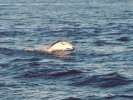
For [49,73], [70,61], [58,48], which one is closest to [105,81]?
[49,73]

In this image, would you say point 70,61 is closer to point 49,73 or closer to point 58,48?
point 49,73

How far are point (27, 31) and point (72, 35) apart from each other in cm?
563

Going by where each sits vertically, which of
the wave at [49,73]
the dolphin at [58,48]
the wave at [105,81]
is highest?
the dolphin at [58,48]

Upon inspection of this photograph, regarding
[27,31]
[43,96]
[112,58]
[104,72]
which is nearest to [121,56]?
[112,58]

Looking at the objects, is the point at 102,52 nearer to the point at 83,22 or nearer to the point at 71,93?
the point at 71,93

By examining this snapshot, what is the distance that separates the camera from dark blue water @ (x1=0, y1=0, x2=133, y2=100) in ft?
74.2

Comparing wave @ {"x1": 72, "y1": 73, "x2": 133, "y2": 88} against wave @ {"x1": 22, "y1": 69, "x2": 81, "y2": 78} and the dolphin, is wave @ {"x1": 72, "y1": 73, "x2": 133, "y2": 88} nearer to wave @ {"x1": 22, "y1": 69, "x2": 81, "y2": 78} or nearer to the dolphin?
wave @ {"x1": 22, "y1": 69, "x2": 81, "y2": 78}

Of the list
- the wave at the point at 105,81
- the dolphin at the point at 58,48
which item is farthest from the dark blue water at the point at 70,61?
the dolphin at the point at 58,48

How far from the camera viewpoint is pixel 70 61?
29938 mm

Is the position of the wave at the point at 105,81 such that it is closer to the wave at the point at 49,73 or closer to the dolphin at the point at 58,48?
the wave at the point at 49,73

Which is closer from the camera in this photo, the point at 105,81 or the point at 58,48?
the point at 105,81

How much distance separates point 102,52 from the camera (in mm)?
33188

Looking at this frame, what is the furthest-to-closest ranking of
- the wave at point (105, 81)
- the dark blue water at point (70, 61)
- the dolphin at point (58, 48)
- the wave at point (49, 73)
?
the dolphin at point (58, 48), the wave at point (49, 73), the wave at point (105, 81), the dark blue water at point (70, 61)

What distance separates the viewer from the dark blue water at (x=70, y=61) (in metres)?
22.6
